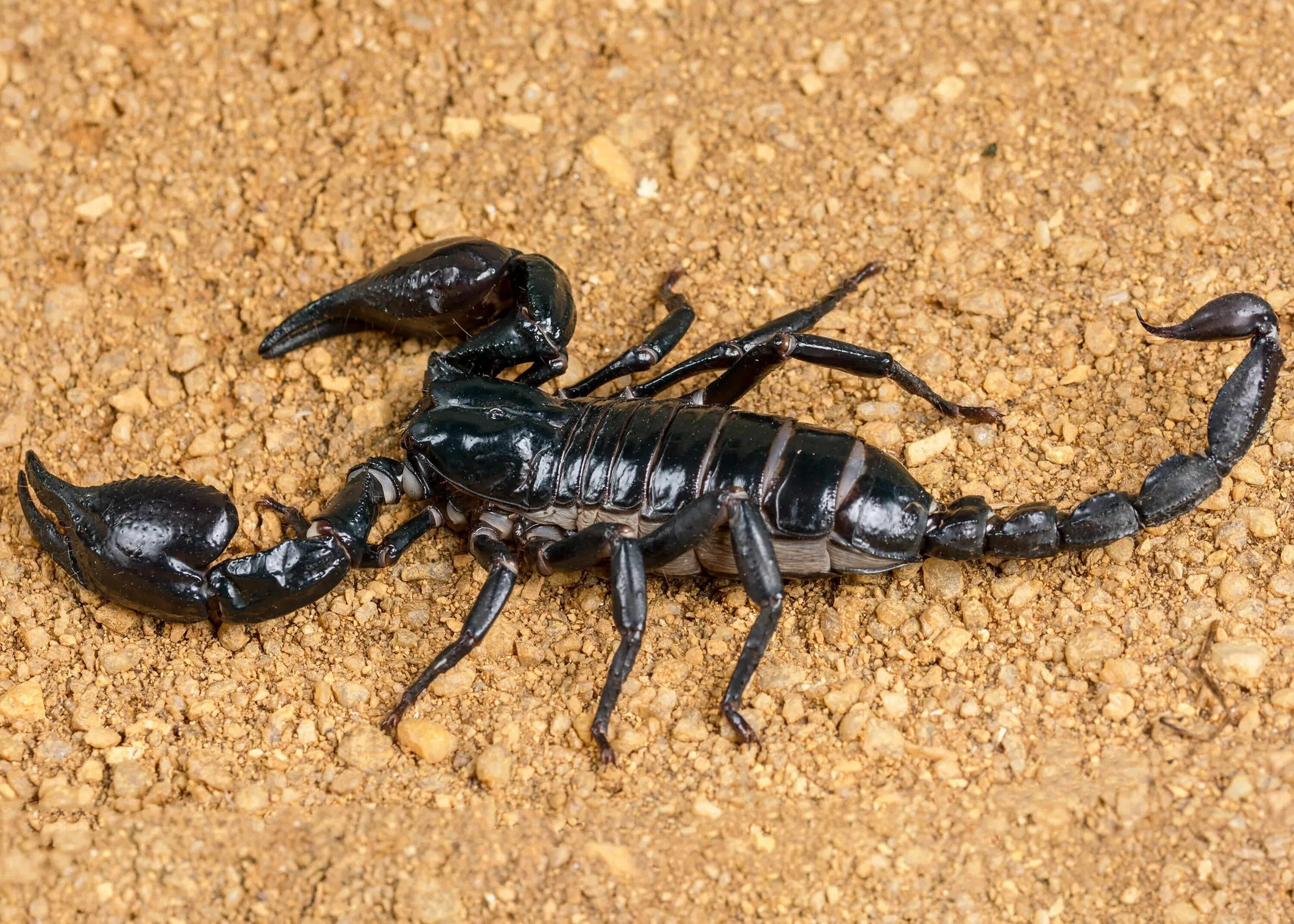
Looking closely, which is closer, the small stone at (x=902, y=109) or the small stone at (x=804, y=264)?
the small stone at (x=804, y=264)

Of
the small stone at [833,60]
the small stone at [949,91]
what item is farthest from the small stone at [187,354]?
the small stone at [949,91]

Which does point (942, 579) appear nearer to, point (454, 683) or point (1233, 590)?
point (1233, 590)

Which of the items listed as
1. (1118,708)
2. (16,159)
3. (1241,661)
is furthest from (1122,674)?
(16,159)

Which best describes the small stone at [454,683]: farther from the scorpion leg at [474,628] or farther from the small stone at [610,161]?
the small stone at [610,161]

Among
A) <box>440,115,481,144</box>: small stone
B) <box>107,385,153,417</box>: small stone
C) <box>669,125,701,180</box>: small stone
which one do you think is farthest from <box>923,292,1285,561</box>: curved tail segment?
<box>107,385,153,417</box>: small stone

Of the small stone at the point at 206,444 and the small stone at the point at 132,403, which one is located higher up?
the small stone at the point at 132,403

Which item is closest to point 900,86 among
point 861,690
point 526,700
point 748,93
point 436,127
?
point 748,93

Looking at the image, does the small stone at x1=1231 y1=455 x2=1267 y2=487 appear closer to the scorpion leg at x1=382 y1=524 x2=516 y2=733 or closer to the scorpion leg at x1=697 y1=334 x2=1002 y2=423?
the scorpion leg at x1=697 y1=334 x2=1002 y2=423
